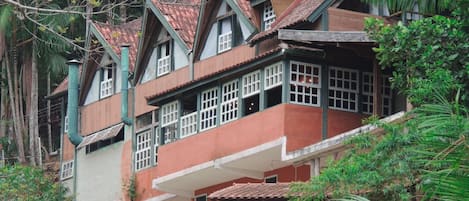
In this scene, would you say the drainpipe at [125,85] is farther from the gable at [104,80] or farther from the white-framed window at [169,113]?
the white-framed window at [169,113]

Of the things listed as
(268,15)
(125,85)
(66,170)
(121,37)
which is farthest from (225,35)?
(66,170)

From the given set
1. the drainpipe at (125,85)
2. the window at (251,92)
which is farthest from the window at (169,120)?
the drainpipe at (125,85)

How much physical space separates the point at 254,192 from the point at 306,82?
3.30 meters

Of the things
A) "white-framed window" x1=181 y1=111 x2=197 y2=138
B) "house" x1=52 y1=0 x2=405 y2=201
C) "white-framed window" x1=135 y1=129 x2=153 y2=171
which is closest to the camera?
"house" x1=52 y1=0 x2=405 y2=201

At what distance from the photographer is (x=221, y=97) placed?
119 feet

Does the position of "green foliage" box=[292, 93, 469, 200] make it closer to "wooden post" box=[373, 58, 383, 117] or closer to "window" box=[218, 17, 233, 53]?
"wooden post" box=[373, 58, 383, 117]

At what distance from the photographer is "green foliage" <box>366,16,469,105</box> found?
2561 cm

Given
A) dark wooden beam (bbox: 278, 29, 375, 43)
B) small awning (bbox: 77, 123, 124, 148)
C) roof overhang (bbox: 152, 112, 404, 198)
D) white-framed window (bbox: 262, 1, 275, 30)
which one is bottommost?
roof overhang (bbox: 152, 112, 404, 198)

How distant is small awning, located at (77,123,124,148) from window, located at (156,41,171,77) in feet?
10.0

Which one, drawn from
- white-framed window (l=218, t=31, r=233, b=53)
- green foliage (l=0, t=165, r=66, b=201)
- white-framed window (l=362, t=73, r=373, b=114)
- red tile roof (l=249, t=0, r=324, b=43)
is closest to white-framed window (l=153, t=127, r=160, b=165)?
white-framed window (l=218, t=31, r=233, b=53)

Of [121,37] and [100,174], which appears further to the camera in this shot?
[121,37]

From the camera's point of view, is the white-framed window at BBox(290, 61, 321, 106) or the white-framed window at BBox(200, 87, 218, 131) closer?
the white-framed window at BBox(290, 61, 321, 106)

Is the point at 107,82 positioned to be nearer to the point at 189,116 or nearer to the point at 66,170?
the point at 66,170

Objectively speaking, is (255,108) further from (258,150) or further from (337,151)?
(337,151)
